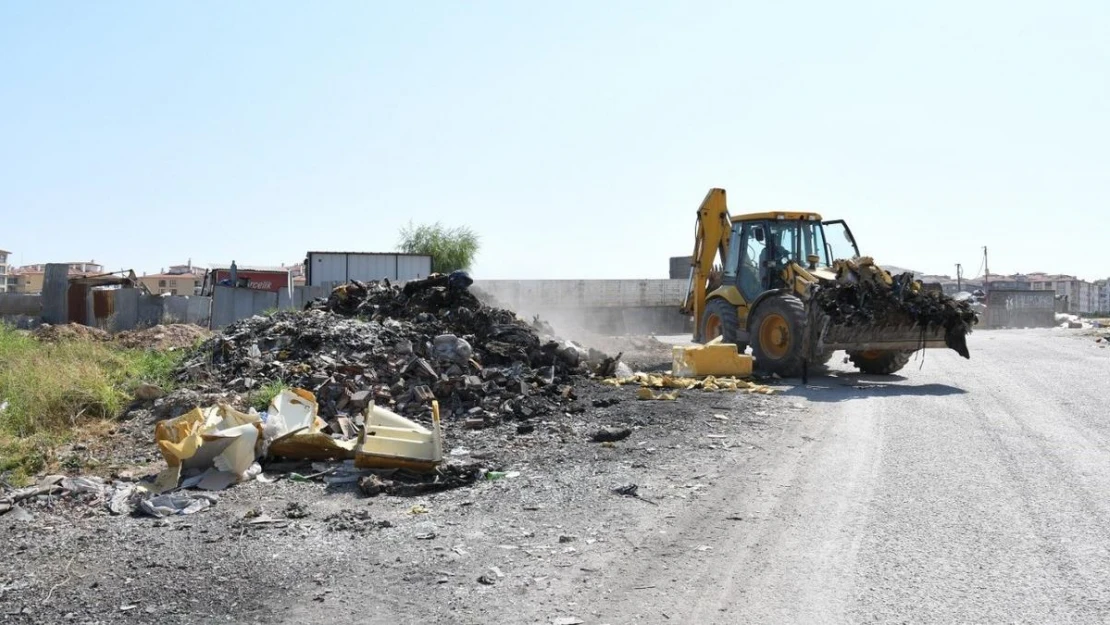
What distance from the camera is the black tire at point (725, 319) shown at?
49.8 ft

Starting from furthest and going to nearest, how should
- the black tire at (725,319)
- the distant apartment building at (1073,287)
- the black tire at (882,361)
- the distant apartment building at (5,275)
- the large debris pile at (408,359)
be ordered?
the distant apartment building at (1073,287) → the distant apartment building at (5,275) → the black tire at (725,319) → the black tire at (882,361) → the large debris pile at (408,359)

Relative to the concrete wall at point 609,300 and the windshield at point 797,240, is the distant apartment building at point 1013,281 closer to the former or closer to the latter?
the concrete wall at point 609,300

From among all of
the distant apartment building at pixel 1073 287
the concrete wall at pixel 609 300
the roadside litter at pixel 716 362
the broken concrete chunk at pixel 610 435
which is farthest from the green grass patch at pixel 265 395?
the distant apartment building at pixel 1073 287

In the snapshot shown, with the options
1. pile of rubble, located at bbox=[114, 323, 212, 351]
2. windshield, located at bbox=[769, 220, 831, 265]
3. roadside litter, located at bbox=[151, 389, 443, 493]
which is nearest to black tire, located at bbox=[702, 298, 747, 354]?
windshield, located at bbox=[769, 220, 831, 265]

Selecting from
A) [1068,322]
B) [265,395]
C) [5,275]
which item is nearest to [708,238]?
[265,395]

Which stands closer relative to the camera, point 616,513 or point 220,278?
point 616,513

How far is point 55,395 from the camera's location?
10.1 metres

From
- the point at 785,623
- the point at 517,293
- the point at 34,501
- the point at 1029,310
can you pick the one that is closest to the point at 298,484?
the point at 34,501

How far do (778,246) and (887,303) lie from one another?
2.29 metres

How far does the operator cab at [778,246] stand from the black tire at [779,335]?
0.89 meters

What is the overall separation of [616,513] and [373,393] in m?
4.71

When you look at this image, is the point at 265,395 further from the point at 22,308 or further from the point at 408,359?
the point at 22,308

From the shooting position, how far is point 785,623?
4254 mm

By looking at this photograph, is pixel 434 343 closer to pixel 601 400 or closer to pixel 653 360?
pixel 601 400
